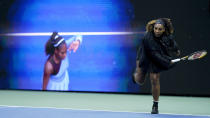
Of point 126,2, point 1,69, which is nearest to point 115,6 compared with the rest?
point 126,2

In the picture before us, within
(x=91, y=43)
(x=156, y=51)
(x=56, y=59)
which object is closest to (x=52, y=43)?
(x=56, y=59)

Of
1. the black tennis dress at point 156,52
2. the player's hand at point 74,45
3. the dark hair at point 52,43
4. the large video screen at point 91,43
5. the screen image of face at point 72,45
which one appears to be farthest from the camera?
the dark hair at point 52,43

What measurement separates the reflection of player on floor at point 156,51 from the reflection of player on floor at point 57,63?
Result: 105 inches

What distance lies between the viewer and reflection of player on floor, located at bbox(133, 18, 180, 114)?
434 cm

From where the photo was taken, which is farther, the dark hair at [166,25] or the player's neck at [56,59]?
the player's neck at [56,59]

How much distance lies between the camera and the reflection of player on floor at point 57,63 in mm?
6977

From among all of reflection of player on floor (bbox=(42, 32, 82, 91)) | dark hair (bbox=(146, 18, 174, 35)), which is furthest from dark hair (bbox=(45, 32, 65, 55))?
dark hair (bbox=(146, 18, 174, 35))

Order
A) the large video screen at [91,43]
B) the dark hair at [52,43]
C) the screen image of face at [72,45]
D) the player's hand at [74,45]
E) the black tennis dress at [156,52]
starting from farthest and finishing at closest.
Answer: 1. the dark hair at [52,43]
2. the player's hand at [74,45]
3. the screen image of face at [72,45]
4. the large video screen at [91,43]
5. the black tennis dress at [156,52]

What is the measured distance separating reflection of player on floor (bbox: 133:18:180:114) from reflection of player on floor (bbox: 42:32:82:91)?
2.67 m

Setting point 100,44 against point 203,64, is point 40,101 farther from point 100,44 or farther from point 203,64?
point 203,64

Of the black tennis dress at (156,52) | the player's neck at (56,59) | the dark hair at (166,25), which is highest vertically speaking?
the dark hair at (166,25)

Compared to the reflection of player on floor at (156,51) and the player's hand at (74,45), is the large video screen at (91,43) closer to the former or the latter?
the player's hand at (74,45)

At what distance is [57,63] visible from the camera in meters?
7.02

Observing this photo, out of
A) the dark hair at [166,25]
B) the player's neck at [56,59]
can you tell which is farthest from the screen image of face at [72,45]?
the dark hair at [166,25]
